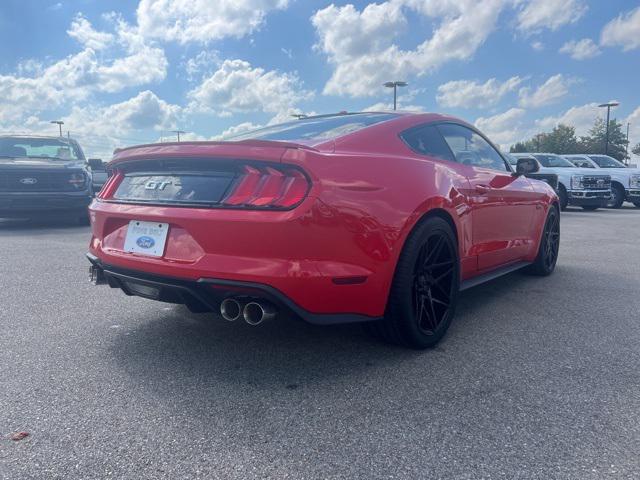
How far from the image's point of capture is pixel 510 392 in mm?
2555

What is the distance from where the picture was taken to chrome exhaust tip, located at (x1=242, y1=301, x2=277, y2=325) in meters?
2.56

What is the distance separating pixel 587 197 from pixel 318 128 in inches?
546

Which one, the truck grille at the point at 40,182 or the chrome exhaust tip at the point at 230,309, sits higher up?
the truck grille at the point at 40,182

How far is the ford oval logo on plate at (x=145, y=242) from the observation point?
2.79m

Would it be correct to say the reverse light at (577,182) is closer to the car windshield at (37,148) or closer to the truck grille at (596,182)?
the truck grille at (596,182)

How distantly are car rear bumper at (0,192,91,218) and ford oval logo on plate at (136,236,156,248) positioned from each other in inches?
294

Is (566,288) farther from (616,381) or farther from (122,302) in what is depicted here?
(122,302)

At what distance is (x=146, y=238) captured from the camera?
111 inches

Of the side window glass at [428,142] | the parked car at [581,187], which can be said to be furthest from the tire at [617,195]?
the side window glass at [428,142]

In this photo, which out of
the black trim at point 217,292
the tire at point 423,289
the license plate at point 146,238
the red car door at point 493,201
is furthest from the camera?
the red car door at point 493,201

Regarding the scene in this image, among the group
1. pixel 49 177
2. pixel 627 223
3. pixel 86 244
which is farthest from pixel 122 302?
pixel 627 223

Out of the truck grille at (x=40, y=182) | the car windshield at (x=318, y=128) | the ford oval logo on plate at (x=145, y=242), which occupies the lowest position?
the ford oval logo on plate at (x=145, y=242)

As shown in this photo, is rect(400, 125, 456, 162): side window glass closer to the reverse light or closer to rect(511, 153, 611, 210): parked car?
rect(511, 153, 611, 210): parked car

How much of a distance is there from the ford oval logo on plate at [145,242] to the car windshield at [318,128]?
26.1 inches
